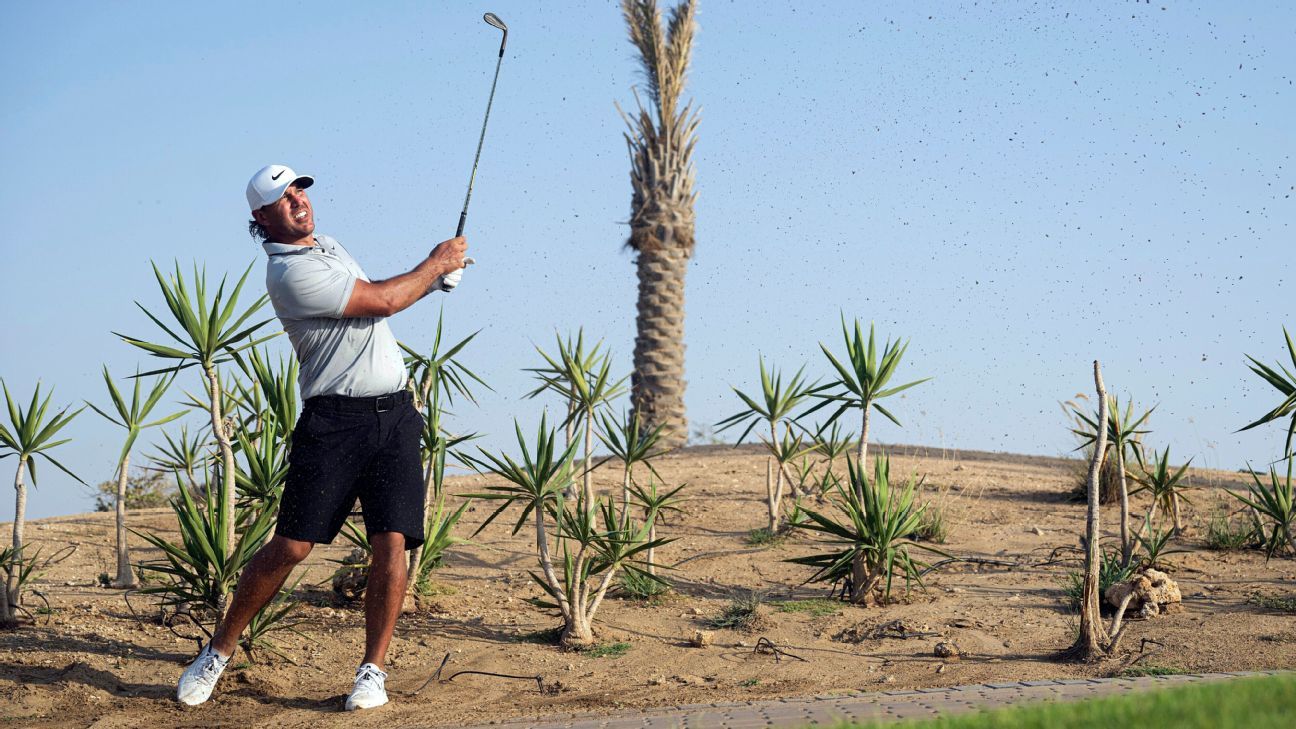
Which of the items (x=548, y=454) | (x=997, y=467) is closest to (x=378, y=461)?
(x=548, y=454)

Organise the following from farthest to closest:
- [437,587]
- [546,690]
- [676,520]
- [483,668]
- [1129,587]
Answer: [676,520] < [437,587] < [1129,587] < [483,668] < [546,690]

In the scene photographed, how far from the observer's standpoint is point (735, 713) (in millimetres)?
4879

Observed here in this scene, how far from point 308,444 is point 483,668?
168 centimetres

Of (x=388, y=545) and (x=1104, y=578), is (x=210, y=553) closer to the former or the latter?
(x=388, y=545)

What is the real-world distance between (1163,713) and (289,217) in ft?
13.4

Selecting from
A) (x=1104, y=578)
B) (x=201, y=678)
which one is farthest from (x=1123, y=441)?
(x=201, y=678)

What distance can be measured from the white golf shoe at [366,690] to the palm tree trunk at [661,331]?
10.8 m

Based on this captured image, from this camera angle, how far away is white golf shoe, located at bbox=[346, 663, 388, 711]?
559cm

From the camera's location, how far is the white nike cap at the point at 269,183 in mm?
5566

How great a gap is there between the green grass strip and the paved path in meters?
0.52

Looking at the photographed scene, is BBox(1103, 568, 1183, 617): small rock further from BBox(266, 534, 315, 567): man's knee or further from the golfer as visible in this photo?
BBox(266, 534, 315, 567): man's knee

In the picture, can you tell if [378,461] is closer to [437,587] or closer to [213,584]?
[213,584]

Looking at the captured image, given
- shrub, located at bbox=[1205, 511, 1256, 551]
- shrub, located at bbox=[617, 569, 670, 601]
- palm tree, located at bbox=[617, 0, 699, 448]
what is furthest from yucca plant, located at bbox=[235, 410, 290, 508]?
palm tree, located at bbox=[617, 0, 699, 448]

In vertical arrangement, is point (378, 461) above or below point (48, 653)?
above
